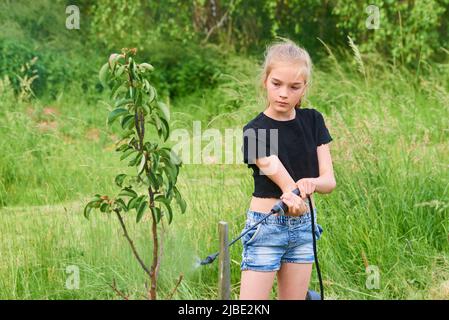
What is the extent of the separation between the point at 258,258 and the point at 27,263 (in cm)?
173

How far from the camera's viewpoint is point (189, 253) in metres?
4.40

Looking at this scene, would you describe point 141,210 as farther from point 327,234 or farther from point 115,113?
point 327,234

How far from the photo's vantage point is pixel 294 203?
303 cm

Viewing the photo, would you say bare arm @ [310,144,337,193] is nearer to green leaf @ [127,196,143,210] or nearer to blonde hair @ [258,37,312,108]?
blonde hair @ [258,37,312,108]

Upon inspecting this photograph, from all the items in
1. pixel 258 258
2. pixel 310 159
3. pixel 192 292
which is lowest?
pixel 192 292

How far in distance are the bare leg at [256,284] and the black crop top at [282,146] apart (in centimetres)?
30

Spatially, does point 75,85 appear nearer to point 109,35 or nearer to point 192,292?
point 109,35

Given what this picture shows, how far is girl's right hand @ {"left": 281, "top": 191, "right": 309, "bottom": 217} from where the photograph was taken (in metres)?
3.03

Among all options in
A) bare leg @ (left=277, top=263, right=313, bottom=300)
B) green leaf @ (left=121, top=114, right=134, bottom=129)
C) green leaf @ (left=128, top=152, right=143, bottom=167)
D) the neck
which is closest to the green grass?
bare leg @ (left=277, top=263, right=313, bottom=300)

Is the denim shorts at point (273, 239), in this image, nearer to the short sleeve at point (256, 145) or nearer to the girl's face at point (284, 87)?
the short sleeve at point (256, 145)

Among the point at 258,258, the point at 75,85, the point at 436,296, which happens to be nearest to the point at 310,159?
the point at 258,258

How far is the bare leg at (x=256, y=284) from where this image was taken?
319 cm

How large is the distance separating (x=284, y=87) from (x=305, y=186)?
15.5 inches
